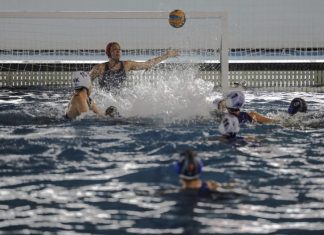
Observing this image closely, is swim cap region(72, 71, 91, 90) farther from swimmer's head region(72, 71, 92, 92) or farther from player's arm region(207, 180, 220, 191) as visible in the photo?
player's arm region(207, 180, 220, 191)

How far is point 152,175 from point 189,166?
39.7 inches

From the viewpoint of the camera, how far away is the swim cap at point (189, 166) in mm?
4176

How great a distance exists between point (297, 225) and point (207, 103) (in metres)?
5.20

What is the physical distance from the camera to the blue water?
405cm

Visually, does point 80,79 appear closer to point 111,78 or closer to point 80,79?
point 80,79

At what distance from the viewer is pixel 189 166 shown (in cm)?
418

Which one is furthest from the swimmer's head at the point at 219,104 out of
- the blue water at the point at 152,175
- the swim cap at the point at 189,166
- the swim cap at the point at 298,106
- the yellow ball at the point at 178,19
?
the swim cap at the point at 189,166

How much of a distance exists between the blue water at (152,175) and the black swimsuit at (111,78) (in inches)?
58.5

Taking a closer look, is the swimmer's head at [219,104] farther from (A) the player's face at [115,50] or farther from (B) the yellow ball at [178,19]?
(B) the yellow ball at [178,19]

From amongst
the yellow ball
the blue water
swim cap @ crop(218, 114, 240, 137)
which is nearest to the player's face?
the yellow ball

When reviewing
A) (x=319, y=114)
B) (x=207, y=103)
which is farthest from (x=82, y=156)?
(x=319, y=114)

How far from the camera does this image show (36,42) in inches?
843

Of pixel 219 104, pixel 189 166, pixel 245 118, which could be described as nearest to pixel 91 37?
pixel 219 104

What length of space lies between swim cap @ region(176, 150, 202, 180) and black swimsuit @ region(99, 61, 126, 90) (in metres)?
6.16
